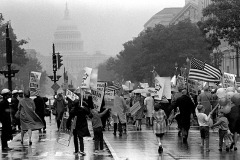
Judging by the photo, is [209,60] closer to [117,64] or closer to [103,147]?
[117,64]

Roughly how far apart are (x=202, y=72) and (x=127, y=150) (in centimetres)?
449

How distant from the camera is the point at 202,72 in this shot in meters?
24.0

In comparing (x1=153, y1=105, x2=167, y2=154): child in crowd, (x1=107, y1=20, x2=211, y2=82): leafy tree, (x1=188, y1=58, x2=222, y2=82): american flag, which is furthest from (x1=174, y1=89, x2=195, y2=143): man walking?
(x1=107, y1=20, x2=211, y2=82): leafy tree

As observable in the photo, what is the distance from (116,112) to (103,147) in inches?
229

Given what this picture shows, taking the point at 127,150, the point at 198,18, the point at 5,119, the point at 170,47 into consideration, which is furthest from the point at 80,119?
the point at 198,18

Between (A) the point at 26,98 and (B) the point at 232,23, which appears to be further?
(B) the point at 232,23

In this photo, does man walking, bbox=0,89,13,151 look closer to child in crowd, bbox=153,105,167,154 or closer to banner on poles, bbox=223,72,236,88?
child in crowd, bbox=153,105,167,154

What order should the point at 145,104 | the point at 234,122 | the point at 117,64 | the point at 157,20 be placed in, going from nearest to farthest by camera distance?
the point at 234,122
the point at 145,104
the point at 117,64
the point at 157,20

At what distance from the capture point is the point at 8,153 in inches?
809

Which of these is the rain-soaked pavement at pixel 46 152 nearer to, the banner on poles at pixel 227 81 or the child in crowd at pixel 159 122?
the child in crowd at pixel 159 122

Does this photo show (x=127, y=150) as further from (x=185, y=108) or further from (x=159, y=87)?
(x=159, y=87)

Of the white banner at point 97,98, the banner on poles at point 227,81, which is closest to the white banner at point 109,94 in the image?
the banner on poles at point 227,81

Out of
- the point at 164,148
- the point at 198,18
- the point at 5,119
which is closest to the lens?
the point at 164,148

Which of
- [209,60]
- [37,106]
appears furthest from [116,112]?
[209,60]
